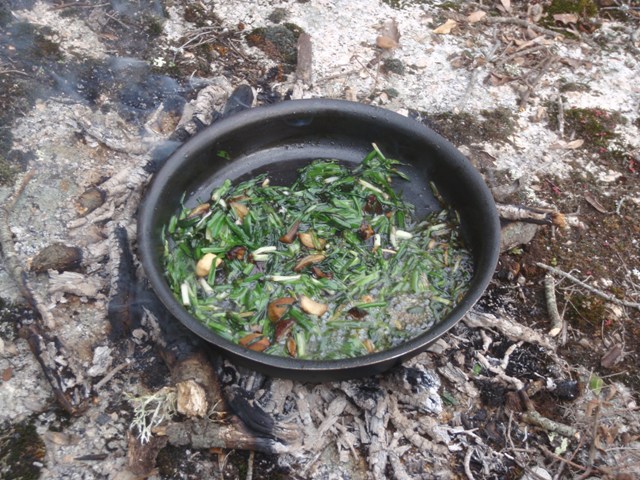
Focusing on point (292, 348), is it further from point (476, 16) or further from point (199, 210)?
point (476, 16)

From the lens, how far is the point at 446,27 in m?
5.86

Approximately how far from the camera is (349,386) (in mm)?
3479

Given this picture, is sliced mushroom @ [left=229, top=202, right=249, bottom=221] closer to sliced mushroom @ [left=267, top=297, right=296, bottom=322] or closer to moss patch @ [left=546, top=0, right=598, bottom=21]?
sliced mushroom @ [left=267, top=297, right=296, bottom=322]

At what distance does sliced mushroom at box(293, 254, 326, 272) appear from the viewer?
3691mm

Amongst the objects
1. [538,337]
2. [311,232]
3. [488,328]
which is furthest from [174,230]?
[538,337]

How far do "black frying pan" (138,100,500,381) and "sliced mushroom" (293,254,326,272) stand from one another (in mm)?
823

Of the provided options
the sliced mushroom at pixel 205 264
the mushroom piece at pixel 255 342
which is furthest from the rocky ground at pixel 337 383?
the sliced mushroom at pixel 205 264

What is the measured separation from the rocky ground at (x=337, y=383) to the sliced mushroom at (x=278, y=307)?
0.40 meters

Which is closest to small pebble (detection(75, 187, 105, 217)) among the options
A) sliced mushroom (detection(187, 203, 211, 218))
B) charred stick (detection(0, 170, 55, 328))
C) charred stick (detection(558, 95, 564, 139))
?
charred stick (detection(0, 170, 55, 328))

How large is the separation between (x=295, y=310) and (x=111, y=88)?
270 centimetres

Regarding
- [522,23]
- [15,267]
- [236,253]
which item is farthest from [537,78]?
[15,267]

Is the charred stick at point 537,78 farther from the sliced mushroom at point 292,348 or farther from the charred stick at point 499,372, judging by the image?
the sliced mushroom at point 292,348

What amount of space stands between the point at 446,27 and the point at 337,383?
4.21 metres

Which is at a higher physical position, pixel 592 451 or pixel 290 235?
pixel 290 235
